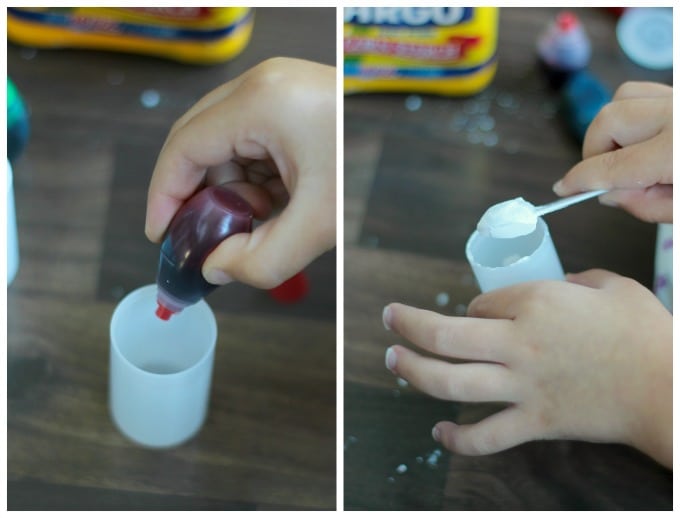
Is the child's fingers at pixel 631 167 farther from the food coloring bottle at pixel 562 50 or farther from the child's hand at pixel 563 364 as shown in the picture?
the food coloring bottle at pixel 562 50

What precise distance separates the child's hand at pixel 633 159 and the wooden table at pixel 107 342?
0.15 metres

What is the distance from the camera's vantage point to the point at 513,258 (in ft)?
1.60

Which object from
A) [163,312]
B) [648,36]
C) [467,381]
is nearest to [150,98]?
[163,312]

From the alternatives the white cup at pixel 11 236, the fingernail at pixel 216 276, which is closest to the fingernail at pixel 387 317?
the fingernail at pixel 216 276

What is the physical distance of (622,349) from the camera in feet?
1.51

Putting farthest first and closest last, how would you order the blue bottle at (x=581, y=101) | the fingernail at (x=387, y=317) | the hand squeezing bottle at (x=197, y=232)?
the blue bottle at (x=581, y=101), the fingernail at (x=387, y=317), the hand squeezing bottle at (x=197, y=232)

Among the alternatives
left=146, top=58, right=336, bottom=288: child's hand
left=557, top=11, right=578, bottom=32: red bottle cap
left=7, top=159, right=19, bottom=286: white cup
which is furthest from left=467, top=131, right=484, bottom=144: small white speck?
left=7, top=159, right=19, bottom=286: white cup

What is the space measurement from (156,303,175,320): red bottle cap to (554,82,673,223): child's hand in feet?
0.74

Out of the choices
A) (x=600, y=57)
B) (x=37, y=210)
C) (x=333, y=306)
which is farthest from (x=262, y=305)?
(x=600, y=57)

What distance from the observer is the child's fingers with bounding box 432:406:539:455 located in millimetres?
482

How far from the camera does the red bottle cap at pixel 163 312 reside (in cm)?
48

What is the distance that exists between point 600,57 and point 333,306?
0.98 ft

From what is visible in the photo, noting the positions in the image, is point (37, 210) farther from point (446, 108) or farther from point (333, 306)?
point (446, 108)

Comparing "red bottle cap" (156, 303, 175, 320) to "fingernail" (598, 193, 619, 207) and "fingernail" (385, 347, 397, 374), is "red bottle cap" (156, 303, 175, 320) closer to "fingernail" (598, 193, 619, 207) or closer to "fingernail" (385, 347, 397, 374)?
"fingernail" (385, 347, 397, 374)
